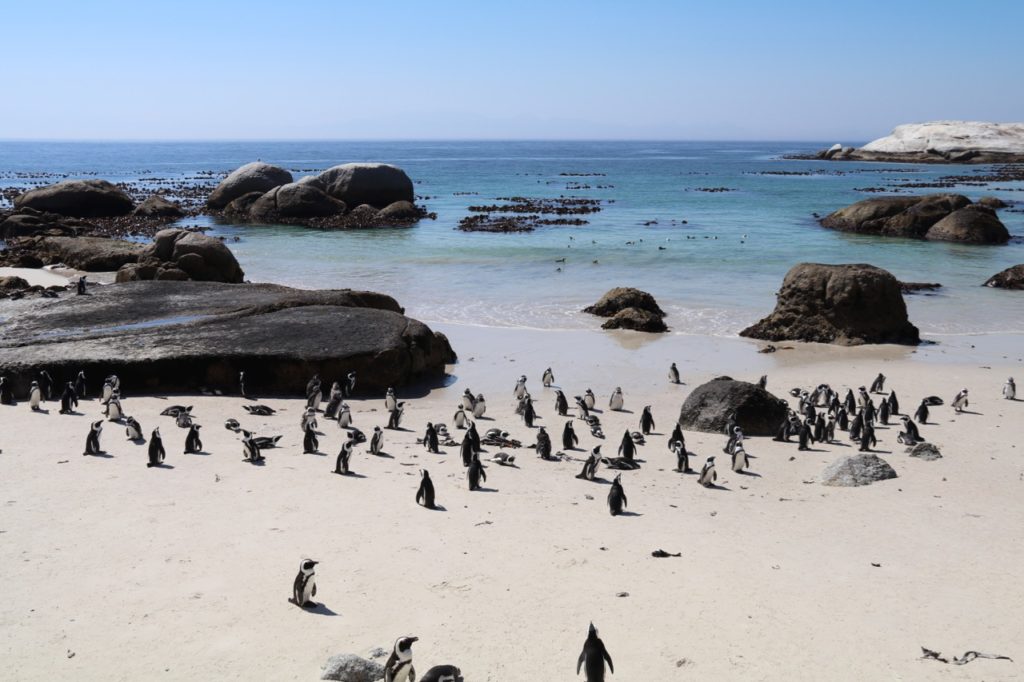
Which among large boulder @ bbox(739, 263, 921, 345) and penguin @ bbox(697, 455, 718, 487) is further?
large boulder @ bbox(739, 263, 921, 345)

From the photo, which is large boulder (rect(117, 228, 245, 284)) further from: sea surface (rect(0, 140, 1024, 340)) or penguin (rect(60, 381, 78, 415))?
penguin (rect(60, 381, 78, 415))

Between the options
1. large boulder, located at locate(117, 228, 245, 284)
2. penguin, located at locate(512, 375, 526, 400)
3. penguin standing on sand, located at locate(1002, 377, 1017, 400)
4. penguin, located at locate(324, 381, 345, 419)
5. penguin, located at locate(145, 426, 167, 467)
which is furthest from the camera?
large boulder, located at locate(117, 228, 245, 284)

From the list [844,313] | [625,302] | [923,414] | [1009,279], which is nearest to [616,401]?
[923,414]

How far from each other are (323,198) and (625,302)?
1265 inches

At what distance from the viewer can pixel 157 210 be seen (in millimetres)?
52438

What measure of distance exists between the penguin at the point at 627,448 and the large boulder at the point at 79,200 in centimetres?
4452

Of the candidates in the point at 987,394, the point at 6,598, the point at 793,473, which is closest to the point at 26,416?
the point at 6,598

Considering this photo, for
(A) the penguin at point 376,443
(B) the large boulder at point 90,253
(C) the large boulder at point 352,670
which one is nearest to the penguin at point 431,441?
(A) the penguin at point 376,443

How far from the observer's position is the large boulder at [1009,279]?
30672 mm

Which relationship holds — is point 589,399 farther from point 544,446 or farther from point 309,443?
point 309,443

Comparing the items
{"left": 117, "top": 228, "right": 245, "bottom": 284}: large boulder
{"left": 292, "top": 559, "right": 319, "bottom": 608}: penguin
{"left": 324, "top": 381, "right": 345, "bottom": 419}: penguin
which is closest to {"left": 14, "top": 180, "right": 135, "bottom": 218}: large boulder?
{"left": 117, "top": 228, "right": 245, "bottom": 284}: large boulder

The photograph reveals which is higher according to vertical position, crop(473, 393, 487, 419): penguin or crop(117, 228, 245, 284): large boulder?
crop(117, 228, 245, 284): large boulder

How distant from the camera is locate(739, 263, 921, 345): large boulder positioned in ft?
75.6

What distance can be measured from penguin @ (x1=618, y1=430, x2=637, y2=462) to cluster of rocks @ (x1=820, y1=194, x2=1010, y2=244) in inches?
1449
